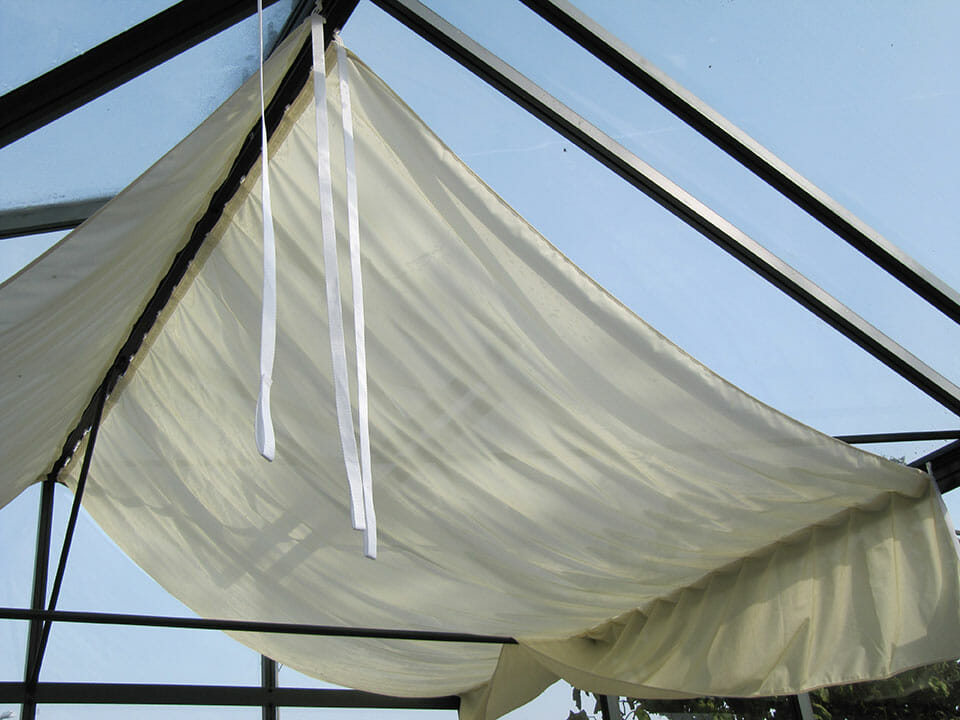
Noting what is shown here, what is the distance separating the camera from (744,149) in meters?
2.23

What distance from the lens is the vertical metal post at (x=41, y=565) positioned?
4.73 meters

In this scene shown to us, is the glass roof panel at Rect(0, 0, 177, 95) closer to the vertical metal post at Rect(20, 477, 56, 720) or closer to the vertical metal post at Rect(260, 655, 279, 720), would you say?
the vertical metal post at Rect(20, 477, 56, 720)

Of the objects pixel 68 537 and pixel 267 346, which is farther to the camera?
pixel 68 537

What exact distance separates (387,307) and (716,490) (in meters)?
1.18

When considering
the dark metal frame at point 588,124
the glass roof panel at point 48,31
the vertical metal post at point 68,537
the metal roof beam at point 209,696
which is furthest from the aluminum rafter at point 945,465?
the metal roof beam at point 209,696

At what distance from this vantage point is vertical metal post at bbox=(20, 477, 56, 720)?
4.73 metres

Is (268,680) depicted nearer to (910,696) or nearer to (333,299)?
(910,696)

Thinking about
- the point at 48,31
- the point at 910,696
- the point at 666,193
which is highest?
the point at 48,31

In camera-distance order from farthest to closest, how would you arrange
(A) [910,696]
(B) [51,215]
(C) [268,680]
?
(C) [268,680] → (A) [910,696] → (B) [51,215]

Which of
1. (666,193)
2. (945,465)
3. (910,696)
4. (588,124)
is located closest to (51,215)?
(588,124)

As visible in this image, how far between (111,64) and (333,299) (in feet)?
2.44

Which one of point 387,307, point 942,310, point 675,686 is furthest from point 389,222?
point 675,686

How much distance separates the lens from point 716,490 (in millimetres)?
2826

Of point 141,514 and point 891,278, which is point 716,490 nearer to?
point 891,278
